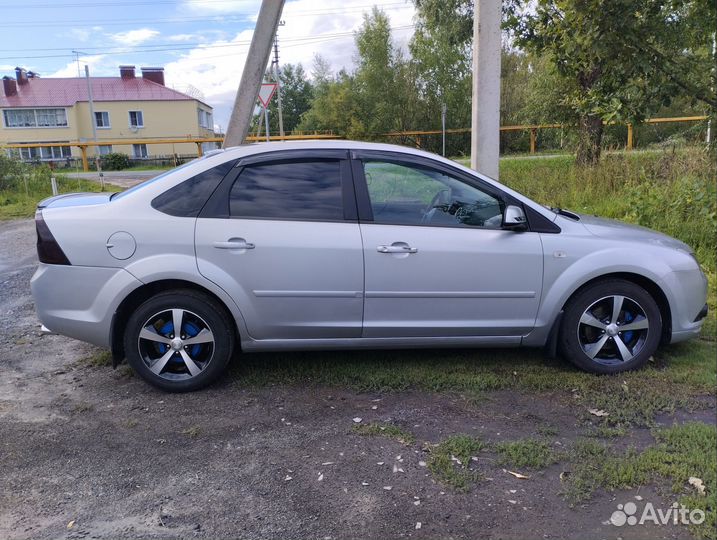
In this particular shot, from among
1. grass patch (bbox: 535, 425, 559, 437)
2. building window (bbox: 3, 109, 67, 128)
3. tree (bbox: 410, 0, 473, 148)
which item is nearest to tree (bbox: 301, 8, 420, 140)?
tree (bbox: 410, 0, 473, 148)

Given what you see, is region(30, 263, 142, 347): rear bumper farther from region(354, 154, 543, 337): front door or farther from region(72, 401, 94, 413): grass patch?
region(354, 154, 543, 337): front door

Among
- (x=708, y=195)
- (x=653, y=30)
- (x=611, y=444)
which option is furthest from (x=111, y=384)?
(x=708, y=195)

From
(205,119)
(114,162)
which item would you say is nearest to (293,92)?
(205,119)

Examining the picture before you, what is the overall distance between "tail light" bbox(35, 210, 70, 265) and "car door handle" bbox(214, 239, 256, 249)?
1.02m

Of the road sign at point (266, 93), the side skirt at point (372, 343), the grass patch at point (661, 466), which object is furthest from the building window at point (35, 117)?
the grass patch at point (661, 466)

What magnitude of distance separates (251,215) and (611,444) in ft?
8.79

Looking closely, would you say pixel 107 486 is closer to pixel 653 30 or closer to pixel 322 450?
pixel 322 450

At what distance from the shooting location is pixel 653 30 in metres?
5.70

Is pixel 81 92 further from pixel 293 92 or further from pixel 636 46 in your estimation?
pixel 636 46

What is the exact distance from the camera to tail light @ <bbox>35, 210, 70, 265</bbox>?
4023mm

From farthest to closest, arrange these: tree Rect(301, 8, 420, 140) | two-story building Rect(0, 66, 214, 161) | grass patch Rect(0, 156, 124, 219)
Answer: two-story building Rect(0, 66, 214, 161) < tree Rect(301, 8, 420, 140) < grass patch Rect(0, 156, 124, 219)

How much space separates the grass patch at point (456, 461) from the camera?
3035mm

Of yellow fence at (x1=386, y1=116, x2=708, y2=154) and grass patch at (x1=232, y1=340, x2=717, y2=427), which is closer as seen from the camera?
grass patch at (x1=232, y1=340, x2=717, y2=427)

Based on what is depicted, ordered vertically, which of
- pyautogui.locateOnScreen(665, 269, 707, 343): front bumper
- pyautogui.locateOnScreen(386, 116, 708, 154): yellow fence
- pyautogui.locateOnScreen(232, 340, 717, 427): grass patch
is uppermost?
pyautogui.locateOnScreen(386, 116, 708, 154): yellow fence
